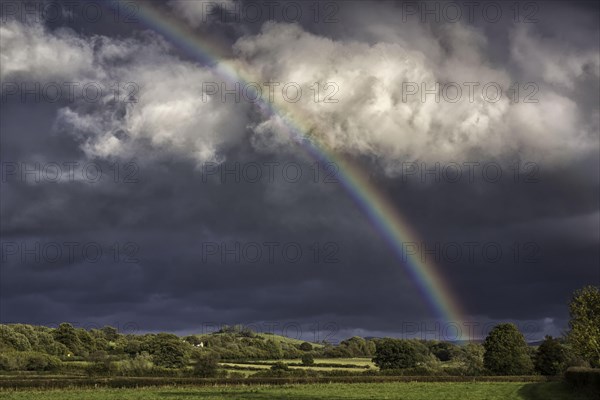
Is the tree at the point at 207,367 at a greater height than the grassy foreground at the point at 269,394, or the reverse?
the tree at the point at 207,367

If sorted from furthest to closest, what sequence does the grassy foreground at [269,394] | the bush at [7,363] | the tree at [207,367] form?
the bush at [7,363] < the tree at [207,367] < the grassy foreground at [269,394]

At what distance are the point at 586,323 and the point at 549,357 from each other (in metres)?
65.4

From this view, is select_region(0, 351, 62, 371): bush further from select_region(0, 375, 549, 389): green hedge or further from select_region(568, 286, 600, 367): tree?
select_region(568, 286, 600, 367): tree

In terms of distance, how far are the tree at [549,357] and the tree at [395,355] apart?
110 feet

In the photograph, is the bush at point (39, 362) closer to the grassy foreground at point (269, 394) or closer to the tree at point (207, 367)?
the tree at point (207, 367)

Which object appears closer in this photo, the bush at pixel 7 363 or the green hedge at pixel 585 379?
the green hedge at pixel 585 379

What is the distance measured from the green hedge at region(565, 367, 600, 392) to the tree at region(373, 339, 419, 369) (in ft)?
300

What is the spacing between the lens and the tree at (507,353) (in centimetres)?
15100

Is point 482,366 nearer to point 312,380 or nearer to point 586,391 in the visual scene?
point 312,380

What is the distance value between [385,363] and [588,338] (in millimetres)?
94202

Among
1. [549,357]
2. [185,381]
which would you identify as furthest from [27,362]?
[549,357]

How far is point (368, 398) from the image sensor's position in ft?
250

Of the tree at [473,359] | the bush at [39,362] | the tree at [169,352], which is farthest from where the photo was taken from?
the tree at [169,352]

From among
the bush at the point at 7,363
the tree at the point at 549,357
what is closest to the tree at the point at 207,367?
the bush at the point at 7,363
